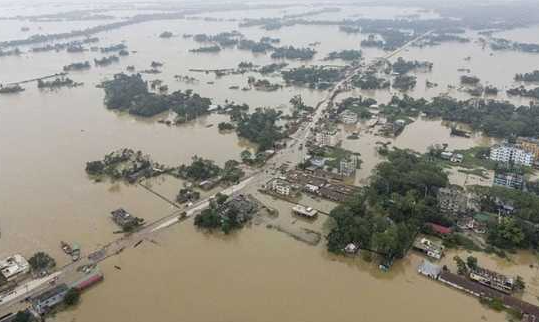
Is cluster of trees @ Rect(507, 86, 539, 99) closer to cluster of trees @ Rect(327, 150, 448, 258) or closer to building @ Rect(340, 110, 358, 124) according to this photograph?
building @ Rect(340, 110, 358, 124)

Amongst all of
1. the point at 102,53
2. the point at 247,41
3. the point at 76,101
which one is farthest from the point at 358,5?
the point at 76,101

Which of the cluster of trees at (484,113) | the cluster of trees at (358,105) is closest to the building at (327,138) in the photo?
the cluster of trees at (358,105)

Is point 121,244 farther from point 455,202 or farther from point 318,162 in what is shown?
point 455,202

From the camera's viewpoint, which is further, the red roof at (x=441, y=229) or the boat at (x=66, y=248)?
the red roof at (x=441, y=229)

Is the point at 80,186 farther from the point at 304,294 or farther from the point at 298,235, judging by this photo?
the point at 304,294

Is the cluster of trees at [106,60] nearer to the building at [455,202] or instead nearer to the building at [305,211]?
the building at [305,211]

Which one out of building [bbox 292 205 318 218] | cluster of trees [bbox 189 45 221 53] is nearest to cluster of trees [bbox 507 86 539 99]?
building [bbox 292 205 318 218]
